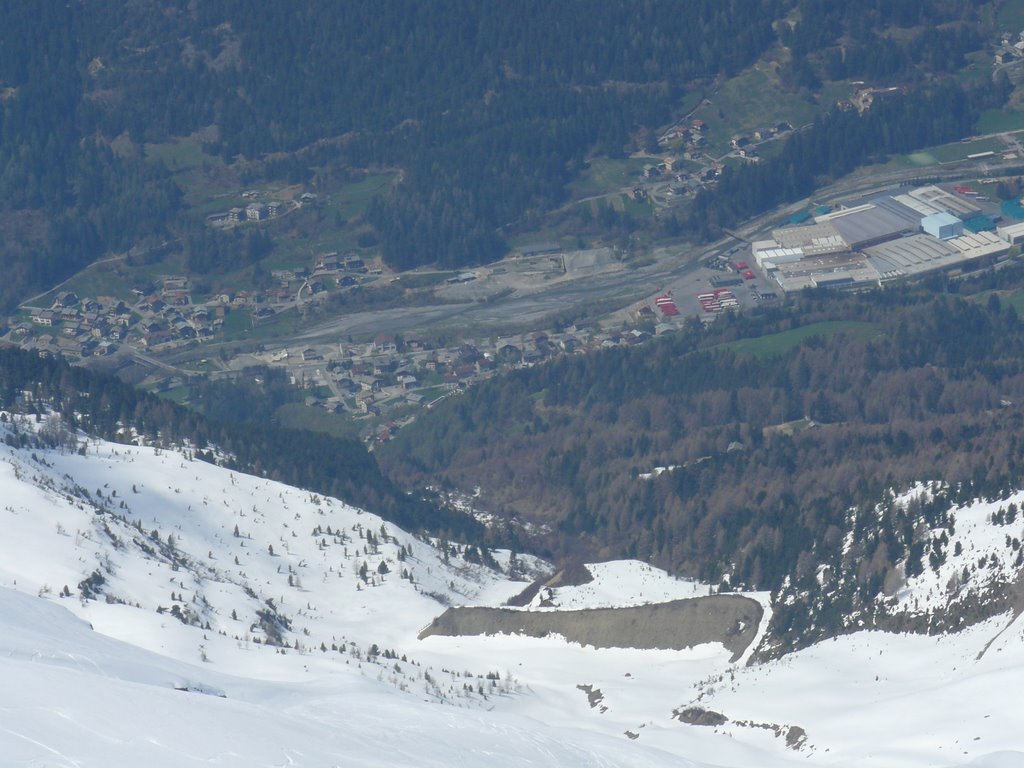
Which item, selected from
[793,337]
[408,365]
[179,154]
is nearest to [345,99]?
[179,154]

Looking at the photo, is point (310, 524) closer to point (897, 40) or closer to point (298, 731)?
point (298, 731)

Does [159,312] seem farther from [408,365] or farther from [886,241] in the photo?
[886,241]

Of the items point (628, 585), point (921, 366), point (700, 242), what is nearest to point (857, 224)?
point (700, 242)

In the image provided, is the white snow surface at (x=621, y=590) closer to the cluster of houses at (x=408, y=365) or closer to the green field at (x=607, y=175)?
the cluster of houses at (x=408, y=365)

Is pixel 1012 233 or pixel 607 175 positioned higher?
pixel 607 175

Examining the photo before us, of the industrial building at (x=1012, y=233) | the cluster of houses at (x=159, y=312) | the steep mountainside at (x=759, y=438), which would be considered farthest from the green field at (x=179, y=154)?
the industrial building at (x=1012, y=233)
